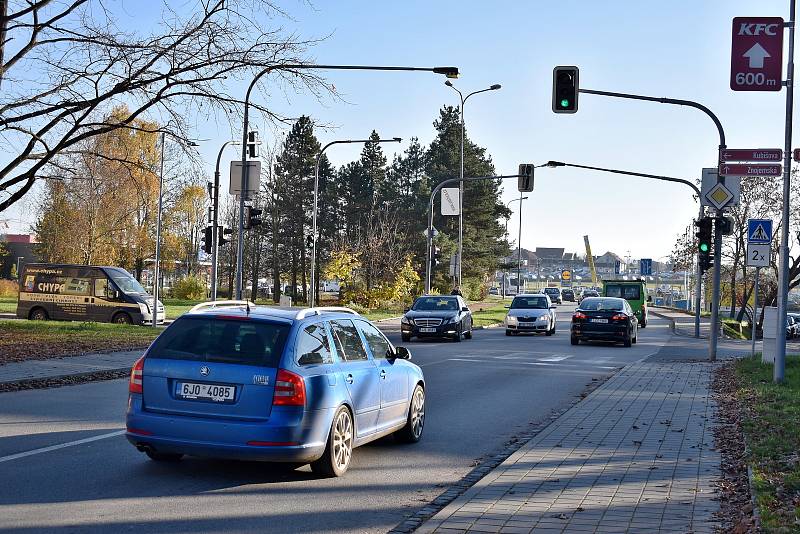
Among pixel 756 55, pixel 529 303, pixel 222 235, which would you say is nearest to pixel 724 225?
pixel 756 55

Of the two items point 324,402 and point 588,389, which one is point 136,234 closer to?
point 588,389

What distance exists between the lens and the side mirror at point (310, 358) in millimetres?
7914

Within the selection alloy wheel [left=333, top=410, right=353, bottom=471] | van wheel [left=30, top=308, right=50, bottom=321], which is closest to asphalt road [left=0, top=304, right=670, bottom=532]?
alloy wheel [left=333, top=410, right=353, bottom=471]

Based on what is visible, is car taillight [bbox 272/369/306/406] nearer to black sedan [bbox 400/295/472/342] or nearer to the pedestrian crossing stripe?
the pedestrian crossing stripe

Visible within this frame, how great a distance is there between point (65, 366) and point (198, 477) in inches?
415

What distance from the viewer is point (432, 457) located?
9500 millimetres

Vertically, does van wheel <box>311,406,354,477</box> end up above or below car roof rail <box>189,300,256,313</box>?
below

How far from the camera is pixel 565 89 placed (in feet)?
68.9

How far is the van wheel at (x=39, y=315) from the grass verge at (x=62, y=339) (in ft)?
25.6

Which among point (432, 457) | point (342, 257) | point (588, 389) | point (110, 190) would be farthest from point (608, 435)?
point (110, 190)

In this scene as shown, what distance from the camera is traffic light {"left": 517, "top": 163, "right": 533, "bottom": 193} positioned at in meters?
39.4

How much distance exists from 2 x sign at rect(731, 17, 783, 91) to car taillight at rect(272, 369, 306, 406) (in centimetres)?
1055

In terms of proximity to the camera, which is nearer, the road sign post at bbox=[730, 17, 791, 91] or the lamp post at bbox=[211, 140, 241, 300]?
the road sign post at bbox=[730, 17, 791, 91]

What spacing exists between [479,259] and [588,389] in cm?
6836
